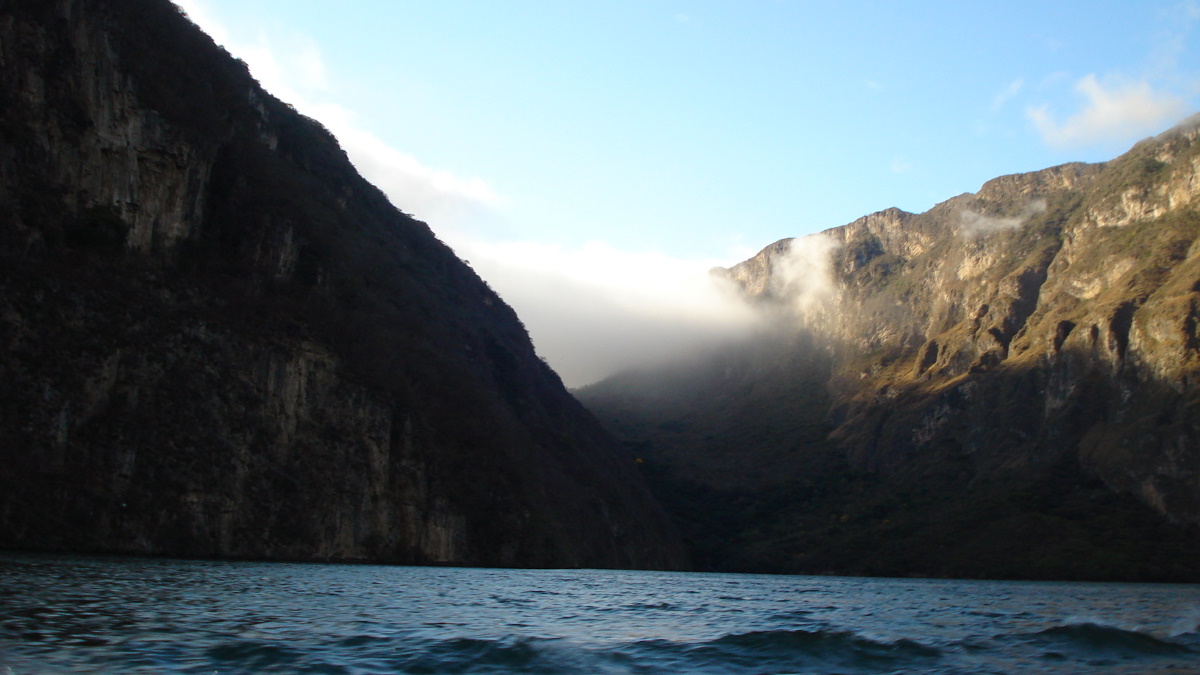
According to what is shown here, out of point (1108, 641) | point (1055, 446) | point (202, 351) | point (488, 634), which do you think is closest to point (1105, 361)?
point (1055, 446)

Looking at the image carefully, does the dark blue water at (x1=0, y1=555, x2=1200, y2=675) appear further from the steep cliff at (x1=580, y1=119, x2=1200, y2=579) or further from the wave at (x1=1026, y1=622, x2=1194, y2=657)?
the steep cliff at (x1=580, y1=119, x2=1200, y2=579)

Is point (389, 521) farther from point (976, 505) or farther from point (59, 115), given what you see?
point (976, 505)

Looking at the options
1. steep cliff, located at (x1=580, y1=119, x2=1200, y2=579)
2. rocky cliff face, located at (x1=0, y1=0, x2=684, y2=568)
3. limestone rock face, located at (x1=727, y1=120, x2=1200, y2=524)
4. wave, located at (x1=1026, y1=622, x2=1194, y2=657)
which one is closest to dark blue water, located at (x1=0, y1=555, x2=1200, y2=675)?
wave, located at (x1=1026, y1=622, x2=1194, y2=657)

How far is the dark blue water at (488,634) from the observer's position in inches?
745

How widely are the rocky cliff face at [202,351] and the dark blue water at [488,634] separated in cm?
1971

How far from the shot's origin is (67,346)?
5981 cm

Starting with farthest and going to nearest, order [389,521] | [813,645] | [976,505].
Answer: [976,505], [389,521], [813,645]


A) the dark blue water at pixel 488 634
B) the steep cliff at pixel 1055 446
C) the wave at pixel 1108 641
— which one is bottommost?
the wave at pixel 1108 641

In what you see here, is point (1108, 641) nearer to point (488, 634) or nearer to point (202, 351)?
point (488, 634)

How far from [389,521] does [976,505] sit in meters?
104

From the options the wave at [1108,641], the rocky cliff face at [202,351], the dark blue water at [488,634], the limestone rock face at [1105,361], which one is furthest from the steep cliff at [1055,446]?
the wave at [1108,641]

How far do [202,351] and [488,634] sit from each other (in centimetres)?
5275

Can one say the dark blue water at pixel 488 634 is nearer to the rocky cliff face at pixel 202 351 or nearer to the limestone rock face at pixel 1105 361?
the rocky cliff face at pixel 202 351

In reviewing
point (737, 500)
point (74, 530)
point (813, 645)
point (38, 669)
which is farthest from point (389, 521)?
point (737, 500)
